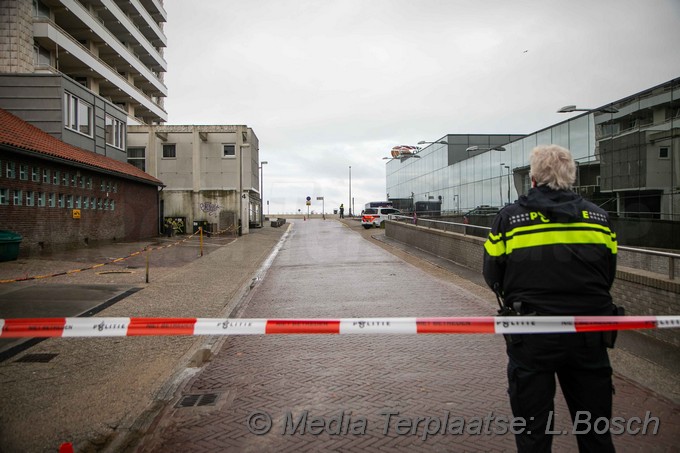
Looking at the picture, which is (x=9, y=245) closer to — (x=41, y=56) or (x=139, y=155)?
(x=41, y=56)

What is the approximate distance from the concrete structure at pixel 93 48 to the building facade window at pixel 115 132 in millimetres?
330

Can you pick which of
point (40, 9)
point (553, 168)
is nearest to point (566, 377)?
point (553, 168)

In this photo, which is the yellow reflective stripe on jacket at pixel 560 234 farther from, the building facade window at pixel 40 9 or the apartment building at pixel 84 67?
the building facade window at pixel 40 9

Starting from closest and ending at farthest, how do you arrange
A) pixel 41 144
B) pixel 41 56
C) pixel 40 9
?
pixel 41 144 < pixel 41 56 < pixel 40 9

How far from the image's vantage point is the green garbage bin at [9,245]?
15.2 metres

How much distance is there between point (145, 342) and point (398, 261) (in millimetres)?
12734

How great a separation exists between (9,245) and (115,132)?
15108mm

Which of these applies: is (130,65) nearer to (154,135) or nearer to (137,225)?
(154,135)

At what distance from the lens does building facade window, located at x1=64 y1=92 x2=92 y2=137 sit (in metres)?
23.2

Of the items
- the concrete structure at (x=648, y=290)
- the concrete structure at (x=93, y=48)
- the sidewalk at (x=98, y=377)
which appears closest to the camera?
the sidewalk at (x=98, y=377)

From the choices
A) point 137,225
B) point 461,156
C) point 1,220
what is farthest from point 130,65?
point 1,220

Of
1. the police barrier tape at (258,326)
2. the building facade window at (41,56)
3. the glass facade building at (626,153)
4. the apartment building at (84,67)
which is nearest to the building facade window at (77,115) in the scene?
the apartment building at (84,67)

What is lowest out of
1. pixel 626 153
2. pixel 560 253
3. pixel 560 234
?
pixel 560 253

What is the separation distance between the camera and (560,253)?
279 cm
